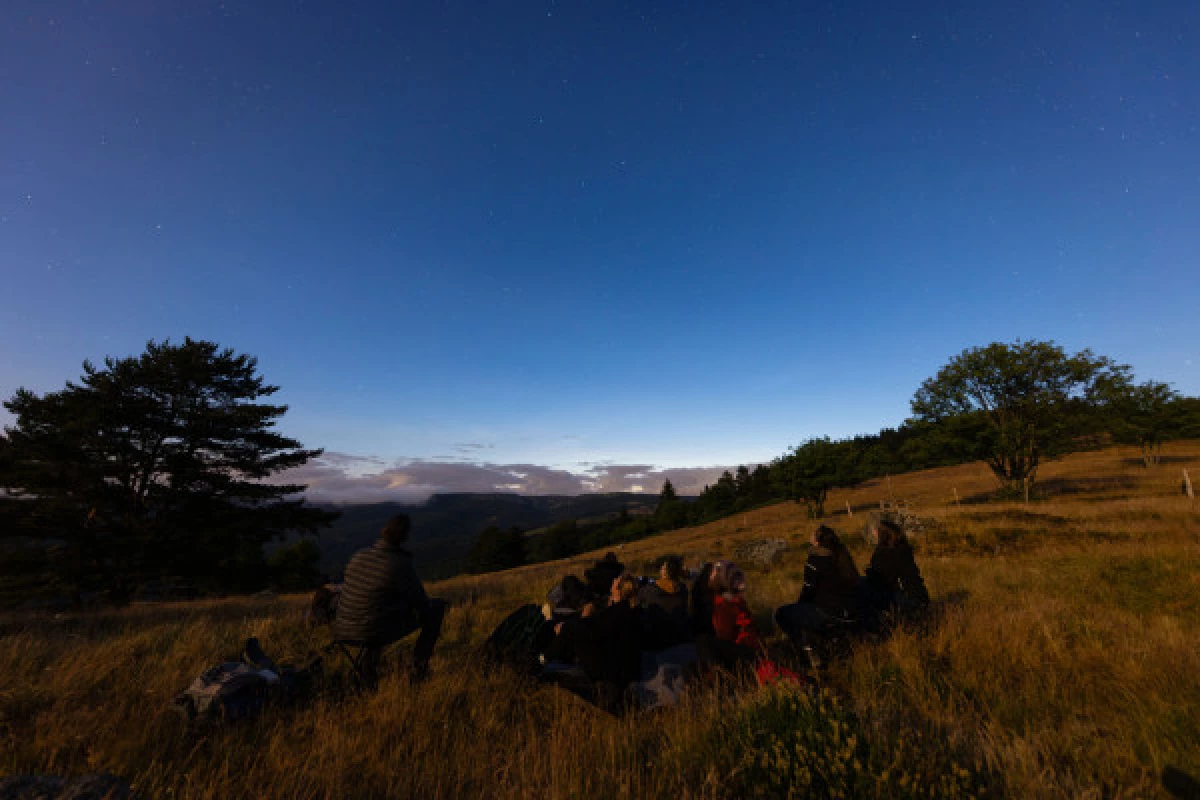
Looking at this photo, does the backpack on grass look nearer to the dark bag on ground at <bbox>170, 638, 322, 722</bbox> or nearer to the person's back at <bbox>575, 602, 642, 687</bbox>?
the dark bag on ground at <bbox>170, 638, 322, 722</bbox>

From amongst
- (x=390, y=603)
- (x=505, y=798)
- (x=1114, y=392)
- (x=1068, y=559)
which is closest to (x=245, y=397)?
(x=390, y=603)

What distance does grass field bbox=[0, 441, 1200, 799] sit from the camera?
241 cm

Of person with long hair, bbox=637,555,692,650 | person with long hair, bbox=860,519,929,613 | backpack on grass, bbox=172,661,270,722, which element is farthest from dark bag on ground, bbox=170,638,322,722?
person with long hair, bbox=860,519,929,613

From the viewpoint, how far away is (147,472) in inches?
766

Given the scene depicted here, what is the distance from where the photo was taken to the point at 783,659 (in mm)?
4500

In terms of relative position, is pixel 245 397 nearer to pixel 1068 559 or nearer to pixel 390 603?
pixel 390 603

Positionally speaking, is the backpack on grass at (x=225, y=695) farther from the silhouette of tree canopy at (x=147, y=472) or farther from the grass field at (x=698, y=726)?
the silhouette of tree canopy at (x=147, y=472)

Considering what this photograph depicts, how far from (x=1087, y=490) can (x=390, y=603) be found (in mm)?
45156

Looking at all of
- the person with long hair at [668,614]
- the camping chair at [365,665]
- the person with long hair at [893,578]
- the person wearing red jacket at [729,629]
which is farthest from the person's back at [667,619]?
the camping chair at [365,665]

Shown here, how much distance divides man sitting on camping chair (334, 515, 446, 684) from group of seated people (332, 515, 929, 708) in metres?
0.01

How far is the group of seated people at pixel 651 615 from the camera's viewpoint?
3.99 m

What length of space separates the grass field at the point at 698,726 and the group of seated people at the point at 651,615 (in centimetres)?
35

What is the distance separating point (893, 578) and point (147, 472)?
27.8 m

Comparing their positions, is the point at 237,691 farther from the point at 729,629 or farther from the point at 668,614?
the point at 729,629
